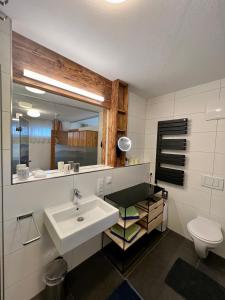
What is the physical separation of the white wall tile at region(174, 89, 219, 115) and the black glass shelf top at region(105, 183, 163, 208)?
52.3 inches

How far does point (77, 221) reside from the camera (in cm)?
134

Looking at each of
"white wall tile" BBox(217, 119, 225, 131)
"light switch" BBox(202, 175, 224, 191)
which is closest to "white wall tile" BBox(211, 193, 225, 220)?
"light switch" BBox(202, 175, 224, 191)

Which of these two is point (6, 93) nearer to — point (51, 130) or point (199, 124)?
point (51, 130)

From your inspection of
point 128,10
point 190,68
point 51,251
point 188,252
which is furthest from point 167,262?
point 128,10

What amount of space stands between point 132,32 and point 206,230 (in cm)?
228

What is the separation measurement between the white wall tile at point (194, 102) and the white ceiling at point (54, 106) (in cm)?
128

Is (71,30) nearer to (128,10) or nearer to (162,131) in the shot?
(128,10)

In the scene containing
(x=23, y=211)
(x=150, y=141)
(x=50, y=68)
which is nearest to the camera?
(x=23, y=211)

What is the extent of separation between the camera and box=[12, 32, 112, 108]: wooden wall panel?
3.77 ft

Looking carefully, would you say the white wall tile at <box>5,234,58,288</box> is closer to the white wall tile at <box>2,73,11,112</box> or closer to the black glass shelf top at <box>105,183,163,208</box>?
the black glass shelf top at <box>105,183,163,208</box>

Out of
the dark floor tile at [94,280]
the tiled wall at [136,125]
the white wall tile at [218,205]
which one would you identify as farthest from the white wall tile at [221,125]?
the dark floor tile at [94,280]

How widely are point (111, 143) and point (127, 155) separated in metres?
0.49

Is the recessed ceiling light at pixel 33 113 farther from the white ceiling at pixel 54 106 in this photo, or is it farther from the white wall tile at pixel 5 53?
the white wall tile at pixel 5 53

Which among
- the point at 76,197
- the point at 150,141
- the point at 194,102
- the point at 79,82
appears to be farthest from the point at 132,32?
the point at 150,141
